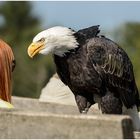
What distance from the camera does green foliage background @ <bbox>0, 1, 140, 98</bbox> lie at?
37.4 meters

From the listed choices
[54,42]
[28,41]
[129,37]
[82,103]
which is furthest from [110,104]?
[129,37]

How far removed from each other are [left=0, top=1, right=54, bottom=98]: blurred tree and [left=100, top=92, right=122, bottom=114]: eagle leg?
2384cm

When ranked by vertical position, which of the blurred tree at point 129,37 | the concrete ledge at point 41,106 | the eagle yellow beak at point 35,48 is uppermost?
the eagle yellow beak at point 35,48

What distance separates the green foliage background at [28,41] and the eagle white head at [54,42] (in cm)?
2699

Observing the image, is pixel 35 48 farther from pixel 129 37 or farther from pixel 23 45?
pixel 129 37

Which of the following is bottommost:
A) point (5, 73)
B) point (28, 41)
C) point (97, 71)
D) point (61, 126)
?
point (28, 41)

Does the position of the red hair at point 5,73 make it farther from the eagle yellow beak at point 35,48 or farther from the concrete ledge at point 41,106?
the concrete ledge at point 41,106

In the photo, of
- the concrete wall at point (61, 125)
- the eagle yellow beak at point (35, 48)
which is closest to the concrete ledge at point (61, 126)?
the concrete wall at point (61, 125)

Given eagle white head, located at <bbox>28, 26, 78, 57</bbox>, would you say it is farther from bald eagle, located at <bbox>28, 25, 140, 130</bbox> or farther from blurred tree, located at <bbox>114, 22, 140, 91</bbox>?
blurred tree, located at <bbox>114, 22, 140, 91</bbox>

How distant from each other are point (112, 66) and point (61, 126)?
100 inches

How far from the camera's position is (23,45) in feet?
147

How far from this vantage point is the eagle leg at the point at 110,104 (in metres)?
7.48

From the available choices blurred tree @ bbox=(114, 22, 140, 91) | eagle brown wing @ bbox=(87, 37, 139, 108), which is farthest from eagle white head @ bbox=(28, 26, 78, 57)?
blurred tree @ bbox=(114, 22, 140, 91)

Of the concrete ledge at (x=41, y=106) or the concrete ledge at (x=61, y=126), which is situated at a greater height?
the concrete ledge at (x=61, y=126)
